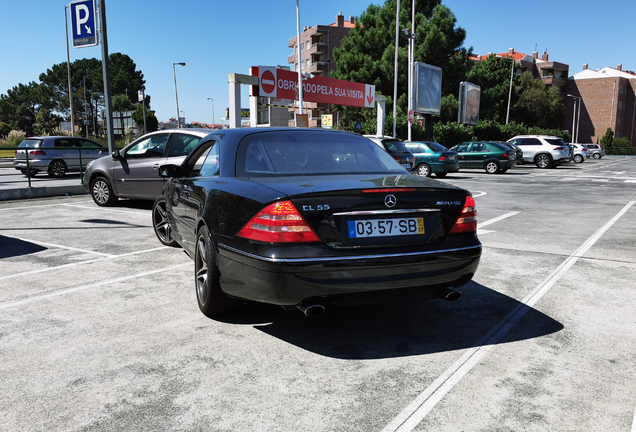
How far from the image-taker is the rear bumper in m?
A: 3.08

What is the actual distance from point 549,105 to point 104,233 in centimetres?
7175

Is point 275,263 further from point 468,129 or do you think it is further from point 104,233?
point 468,129

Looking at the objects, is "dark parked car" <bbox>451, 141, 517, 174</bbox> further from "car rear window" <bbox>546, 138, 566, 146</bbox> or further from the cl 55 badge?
the cl 55 badge

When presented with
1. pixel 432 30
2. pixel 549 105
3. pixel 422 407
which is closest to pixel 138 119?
pixel 432 30

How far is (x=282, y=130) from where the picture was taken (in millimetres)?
4367

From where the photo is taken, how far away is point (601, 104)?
8688 centimetres

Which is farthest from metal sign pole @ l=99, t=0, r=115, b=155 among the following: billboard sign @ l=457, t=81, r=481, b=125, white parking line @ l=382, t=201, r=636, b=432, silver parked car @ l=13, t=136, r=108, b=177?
billboard sign @ l=457, t=81, r=481, b=125

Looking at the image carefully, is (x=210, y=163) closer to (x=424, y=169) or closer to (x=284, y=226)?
(x=284, y=226)

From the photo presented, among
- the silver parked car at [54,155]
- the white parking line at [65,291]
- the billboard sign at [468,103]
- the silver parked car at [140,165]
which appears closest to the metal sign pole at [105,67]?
the silver parked car at [140,165]

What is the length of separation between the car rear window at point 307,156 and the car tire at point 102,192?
7.25m

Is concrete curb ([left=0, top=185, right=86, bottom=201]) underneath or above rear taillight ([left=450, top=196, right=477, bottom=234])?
underneath

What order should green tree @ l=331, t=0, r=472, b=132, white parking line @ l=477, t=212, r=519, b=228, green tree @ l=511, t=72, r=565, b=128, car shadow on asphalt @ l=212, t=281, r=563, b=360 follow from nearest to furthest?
car shadow on asphalt @ l=212, t=281, r=563, b=360 < white parking line @ l=477, t=212, r=519, b=228 < green tree @ l=331, t=0, r=472, b=132 < green tree @ l=511, t=72, r=565, b=128

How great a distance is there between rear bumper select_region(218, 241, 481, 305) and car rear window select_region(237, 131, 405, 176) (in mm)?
785

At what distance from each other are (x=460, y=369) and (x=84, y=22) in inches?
537
